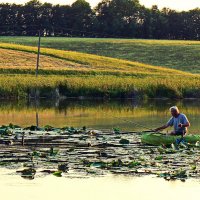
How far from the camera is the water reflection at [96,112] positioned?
48.7 metres

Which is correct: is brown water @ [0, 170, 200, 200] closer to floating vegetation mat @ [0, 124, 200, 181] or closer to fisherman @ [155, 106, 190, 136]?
floating vegetation mat @ [0, 124, 200, 181]

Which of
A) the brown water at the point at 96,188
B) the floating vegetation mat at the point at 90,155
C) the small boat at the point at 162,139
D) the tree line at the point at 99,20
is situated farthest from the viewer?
the tree line at the point at 99,20

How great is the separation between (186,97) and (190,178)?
49.7 meters

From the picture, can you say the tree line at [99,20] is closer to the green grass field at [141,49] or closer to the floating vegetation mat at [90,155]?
the green grass field at [141,49]

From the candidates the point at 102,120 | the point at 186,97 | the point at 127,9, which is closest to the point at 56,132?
the point at 102,120

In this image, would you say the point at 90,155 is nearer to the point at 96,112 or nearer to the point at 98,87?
the point at 96,112

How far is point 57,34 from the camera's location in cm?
14538

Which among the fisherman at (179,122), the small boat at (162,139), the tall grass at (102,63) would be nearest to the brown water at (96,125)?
the fisherman at (179,122)

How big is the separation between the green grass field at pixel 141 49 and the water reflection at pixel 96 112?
119 feet

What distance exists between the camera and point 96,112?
57.1 metres

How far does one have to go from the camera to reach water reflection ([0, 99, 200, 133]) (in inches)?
1916

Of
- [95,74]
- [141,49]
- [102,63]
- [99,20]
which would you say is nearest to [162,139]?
[95,74]

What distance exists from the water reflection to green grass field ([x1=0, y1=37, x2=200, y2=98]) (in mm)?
3477

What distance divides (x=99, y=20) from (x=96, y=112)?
8729 cm
